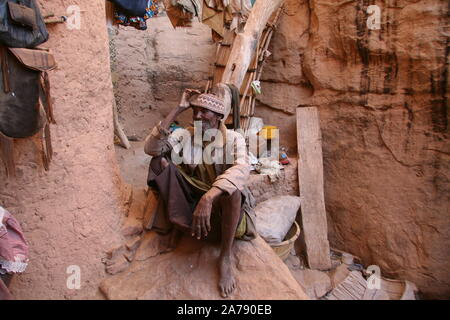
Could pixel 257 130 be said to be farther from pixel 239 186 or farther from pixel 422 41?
pixel 239 186

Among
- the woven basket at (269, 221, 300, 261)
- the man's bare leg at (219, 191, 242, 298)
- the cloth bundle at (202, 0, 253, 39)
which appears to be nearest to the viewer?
the man's bare leg at (219, 191, 242, 298)

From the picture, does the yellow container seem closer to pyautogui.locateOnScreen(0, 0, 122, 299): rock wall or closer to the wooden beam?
the wooden beam

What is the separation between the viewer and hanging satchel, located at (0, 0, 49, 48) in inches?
54.2

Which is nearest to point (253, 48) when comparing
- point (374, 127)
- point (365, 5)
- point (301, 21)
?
point (301, 21)

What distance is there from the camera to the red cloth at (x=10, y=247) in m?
1.56

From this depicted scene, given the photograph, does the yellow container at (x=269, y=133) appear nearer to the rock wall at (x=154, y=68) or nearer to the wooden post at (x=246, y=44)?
the wooden post at (x=246, y=44)

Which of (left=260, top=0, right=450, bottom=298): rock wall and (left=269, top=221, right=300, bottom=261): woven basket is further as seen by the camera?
(left=260, top=0, right=450, bottom=298): rock wall

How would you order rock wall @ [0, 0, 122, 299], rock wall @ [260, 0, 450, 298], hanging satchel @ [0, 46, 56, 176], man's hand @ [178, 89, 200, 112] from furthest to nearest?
1. rock wall @ [260, 0, 450, 298]
2. man's hand @ [178, 89, 200, 112]
3. rock wall @ [0, 0, 122, 299]
4. hanging satchel @ [0, 46, 56, 176]

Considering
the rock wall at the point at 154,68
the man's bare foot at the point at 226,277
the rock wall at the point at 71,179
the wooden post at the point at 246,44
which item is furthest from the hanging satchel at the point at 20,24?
the rock wall at the point at 154,68

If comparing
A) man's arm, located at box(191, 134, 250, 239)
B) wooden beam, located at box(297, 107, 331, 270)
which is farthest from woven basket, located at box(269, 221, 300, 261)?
man's arm, located at box(191, 134, 250, 239)

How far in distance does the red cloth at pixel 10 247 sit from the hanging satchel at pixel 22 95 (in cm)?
31

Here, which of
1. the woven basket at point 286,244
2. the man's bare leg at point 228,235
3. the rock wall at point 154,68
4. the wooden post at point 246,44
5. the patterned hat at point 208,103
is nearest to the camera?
the man's bare leg at point 228,235

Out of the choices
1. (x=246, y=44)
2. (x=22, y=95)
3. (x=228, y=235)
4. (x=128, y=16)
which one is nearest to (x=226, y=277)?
(x=228, y=235)

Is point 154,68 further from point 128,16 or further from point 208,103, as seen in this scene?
point 208,103
